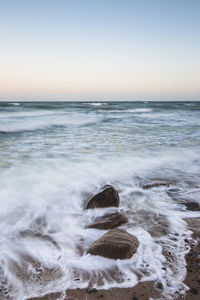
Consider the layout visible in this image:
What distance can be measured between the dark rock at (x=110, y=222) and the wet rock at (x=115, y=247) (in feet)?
1.34

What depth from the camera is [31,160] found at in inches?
220

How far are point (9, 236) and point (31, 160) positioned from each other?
3299 mm

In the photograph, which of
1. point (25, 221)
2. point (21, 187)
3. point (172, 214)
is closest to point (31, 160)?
point (21, 187)

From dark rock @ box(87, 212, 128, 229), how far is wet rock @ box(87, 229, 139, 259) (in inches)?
16.1

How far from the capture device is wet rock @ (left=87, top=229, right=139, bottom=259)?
1977 mm

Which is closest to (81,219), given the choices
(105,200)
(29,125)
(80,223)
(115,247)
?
(80,223)

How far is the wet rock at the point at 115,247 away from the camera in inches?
77.8

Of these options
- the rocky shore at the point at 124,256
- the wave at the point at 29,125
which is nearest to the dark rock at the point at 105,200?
the rocky shore at the point at 124,256

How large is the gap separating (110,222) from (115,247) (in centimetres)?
56

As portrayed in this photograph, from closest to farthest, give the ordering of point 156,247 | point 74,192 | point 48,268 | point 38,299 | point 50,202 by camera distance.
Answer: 1. point 38,299
2. point 48,268
3. point 156,247
4. point 50,202
5. point 74,192

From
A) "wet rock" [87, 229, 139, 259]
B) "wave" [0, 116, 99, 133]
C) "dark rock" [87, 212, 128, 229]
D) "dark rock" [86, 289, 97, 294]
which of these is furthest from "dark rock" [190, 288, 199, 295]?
"wave" [0, 116, 99, 133]

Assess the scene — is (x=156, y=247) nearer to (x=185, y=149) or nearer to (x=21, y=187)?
(x=21, y=187)

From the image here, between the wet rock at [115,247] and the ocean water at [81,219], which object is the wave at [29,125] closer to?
the ocean water at [81,219]

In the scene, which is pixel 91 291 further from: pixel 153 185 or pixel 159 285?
pixel 153 185
